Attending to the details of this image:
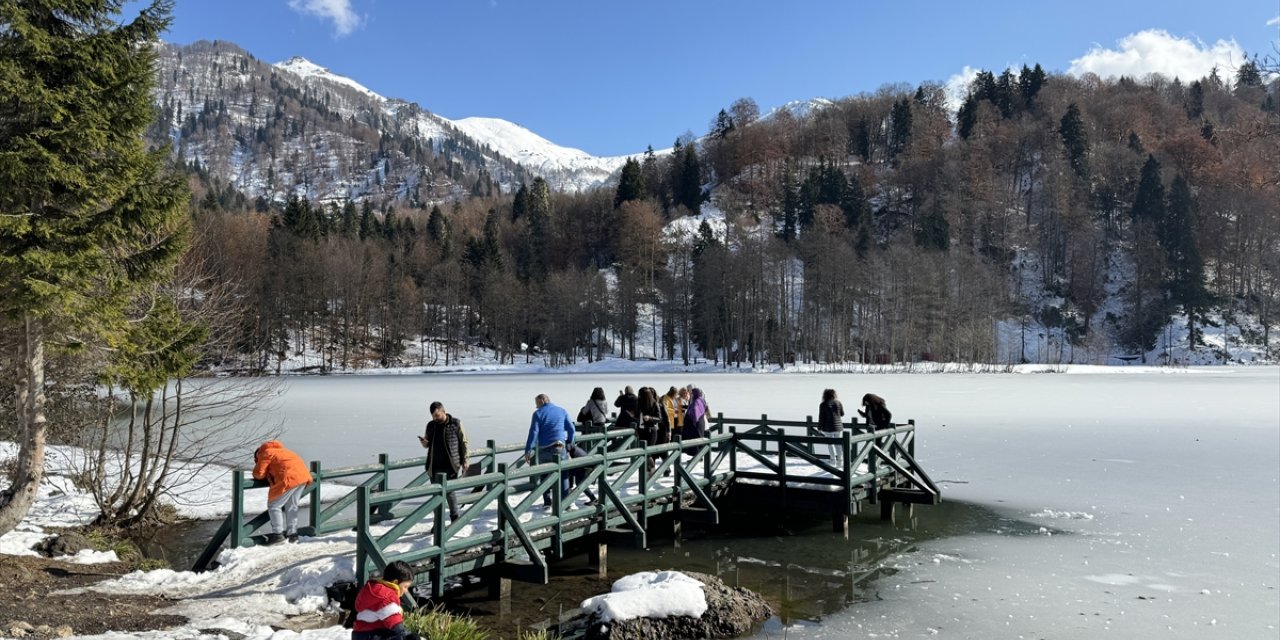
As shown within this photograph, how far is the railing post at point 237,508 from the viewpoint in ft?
29.3

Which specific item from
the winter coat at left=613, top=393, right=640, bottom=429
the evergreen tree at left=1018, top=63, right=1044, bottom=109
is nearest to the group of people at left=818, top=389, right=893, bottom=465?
the winter coat at left=613, top=393, right=640, bottom=429

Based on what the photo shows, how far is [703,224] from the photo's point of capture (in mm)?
84625

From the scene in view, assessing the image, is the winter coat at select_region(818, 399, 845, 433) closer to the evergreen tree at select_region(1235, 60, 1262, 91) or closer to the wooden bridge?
the wooden bridge

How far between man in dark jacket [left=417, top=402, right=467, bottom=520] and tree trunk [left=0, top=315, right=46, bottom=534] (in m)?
4.37

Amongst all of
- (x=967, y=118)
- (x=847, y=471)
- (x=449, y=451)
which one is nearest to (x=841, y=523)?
(x=847, y=471)

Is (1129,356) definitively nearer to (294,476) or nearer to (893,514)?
(893,514)

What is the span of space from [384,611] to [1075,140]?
111677 mm

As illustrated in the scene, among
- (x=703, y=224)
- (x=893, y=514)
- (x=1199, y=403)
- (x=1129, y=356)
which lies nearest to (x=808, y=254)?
(x=703, y=224)

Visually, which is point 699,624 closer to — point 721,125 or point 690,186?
point 690,186

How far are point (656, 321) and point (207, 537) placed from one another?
7311 cm

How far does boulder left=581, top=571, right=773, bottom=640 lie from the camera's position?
8328 millimetres

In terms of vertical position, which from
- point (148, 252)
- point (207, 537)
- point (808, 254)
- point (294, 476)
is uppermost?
point (808, 254)

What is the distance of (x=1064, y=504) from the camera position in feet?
47.9

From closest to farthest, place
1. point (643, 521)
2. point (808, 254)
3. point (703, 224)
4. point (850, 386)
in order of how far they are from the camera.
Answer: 1. point (643, 521)
2. point (850, 386)
3. point (808, 254)
4. point (703, 224)
